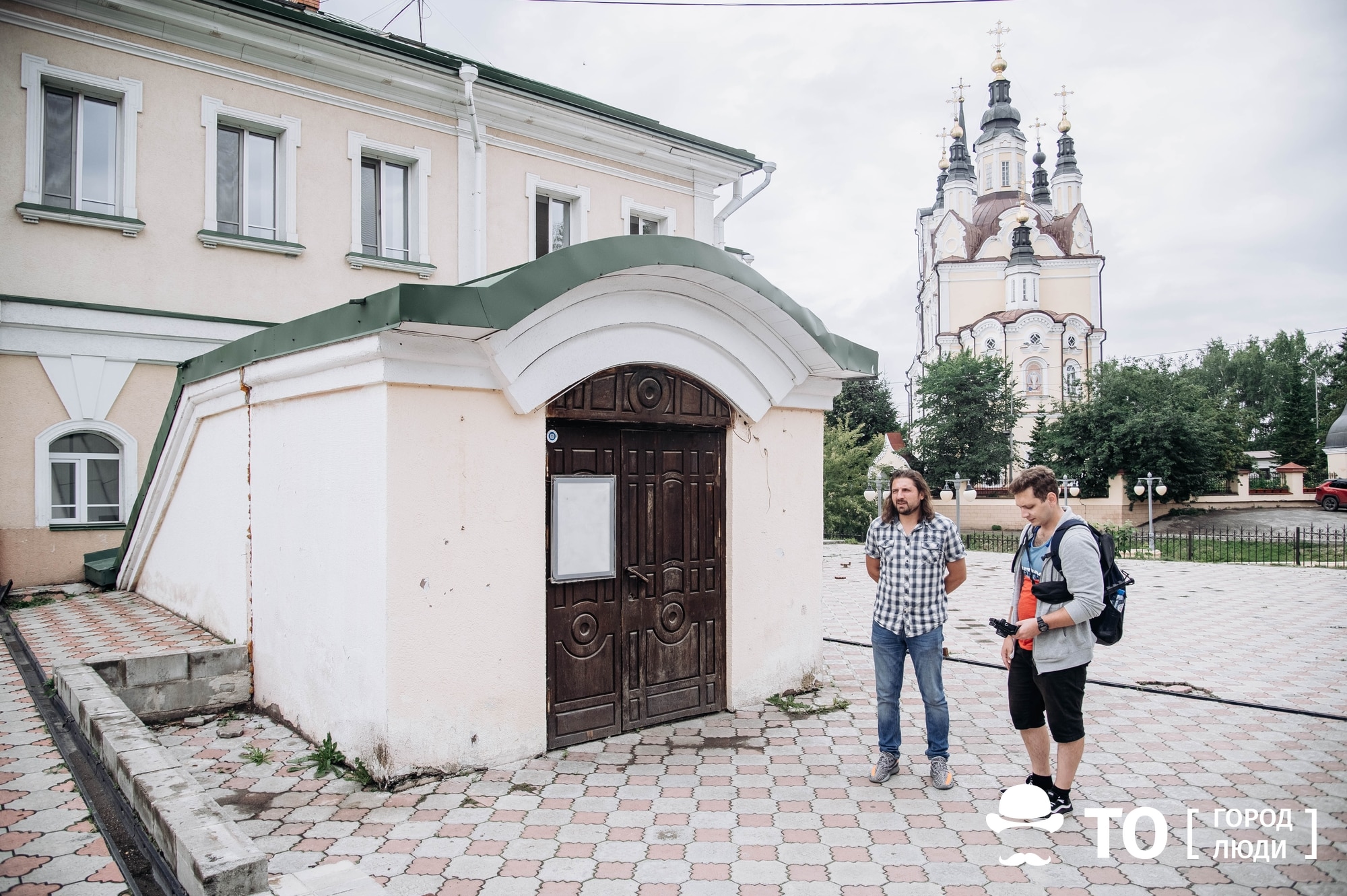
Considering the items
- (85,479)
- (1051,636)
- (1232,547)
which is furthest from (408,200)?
(1232,547)

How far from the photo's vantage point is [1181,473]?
35312mm

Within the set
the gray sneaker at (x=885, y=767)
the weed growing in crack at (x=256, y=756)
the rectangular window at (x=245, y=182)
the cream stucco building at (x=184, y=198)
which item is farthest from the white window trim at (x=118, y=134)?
the gray sneaker at (x=885, y=767)

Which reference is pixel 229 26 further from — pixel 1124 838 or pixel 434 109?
pixel 1124 838

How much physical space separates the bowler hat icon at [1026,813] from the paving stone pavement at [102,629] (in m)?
5.44

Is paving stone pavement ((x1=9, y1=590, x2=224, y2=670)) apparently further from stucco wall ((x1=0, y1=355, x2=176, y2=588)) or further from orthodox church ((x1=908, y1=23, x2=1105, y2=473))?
orthodox church ((x1=908, y1=23, x2=1105, y2=473))

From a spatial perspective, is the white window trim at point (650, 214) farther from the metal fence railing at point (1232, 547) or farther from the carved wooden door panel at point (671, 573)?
the metal fence railing at point (1232, 547)

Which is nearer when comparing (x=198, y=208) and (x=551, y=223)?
(x=198, y=208)

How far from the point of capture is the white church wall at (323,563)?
15.5 ft

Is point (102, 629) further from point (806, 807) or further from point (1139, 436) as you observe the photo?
point (1139, 436)

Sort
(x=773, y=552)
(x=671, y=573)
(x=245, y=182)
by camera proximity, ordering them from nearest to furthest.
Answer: (x=671, y=573)
(x=773, y=552)
(x=245, y=182)

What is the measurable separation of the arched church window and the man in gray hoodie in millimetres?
10545

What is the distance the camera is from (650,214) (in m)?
15.6

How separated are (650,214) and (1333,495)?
3444 cm

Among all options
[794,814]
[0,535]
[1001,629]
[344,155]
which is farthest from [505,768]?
[344,155]
